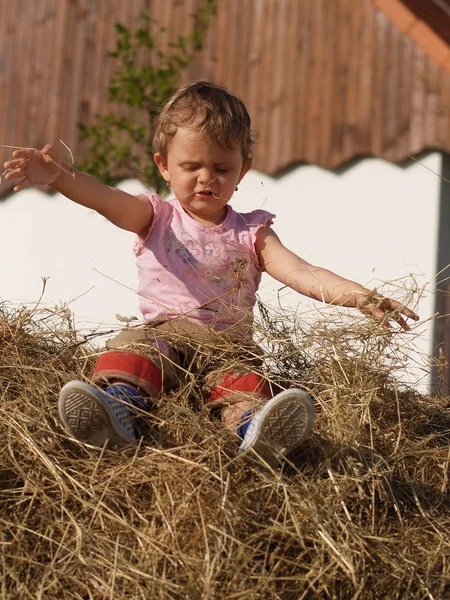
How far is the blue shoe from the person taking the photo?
2924mm

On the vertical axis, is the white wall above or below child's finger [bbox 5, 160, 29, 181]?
below

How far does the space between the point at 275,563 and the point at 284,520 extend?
0.11 m

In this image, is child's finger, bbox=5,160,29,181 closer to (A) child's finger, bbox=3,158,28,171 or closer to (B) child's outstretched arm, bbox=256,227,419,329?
(A) child's finger, bbox=3,158,28,171

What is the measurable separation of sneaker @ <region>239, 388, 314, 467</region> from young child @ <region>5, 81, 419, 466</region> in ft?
0.54

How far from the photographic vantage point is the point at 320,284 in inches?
148

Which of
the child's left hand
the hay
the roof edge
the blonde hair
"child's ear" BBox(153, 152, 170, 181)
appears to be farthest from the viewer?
the roof edge

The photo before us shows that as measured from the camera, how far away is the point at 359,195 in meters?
9.38

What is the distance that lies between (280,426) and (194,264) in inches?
49.1

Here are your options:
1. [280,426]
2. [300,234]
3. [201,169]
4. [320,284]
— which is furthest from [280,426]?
[300,234]

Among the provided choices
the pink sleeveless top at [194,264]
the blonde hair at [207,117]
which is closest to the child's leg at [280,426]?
the pink sleeveless top at [194,264]

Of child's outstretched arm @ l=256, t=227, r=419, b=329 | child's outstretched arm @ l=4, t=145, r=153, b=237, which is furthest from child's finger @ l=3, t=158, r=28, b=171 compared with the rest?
child's outstretched arm @ l=256, t=227, r=419, b=329

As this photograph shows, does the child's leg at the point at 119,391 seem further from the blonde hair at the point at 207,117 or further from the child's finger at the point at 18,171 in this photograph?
the blonde hair at the point at 207,117

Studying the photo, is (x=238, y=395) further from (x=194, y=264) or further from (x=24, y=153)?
(x=24, y=153)

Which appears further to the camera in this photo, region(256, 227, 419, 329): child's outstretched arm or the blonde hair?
the blonde hair
